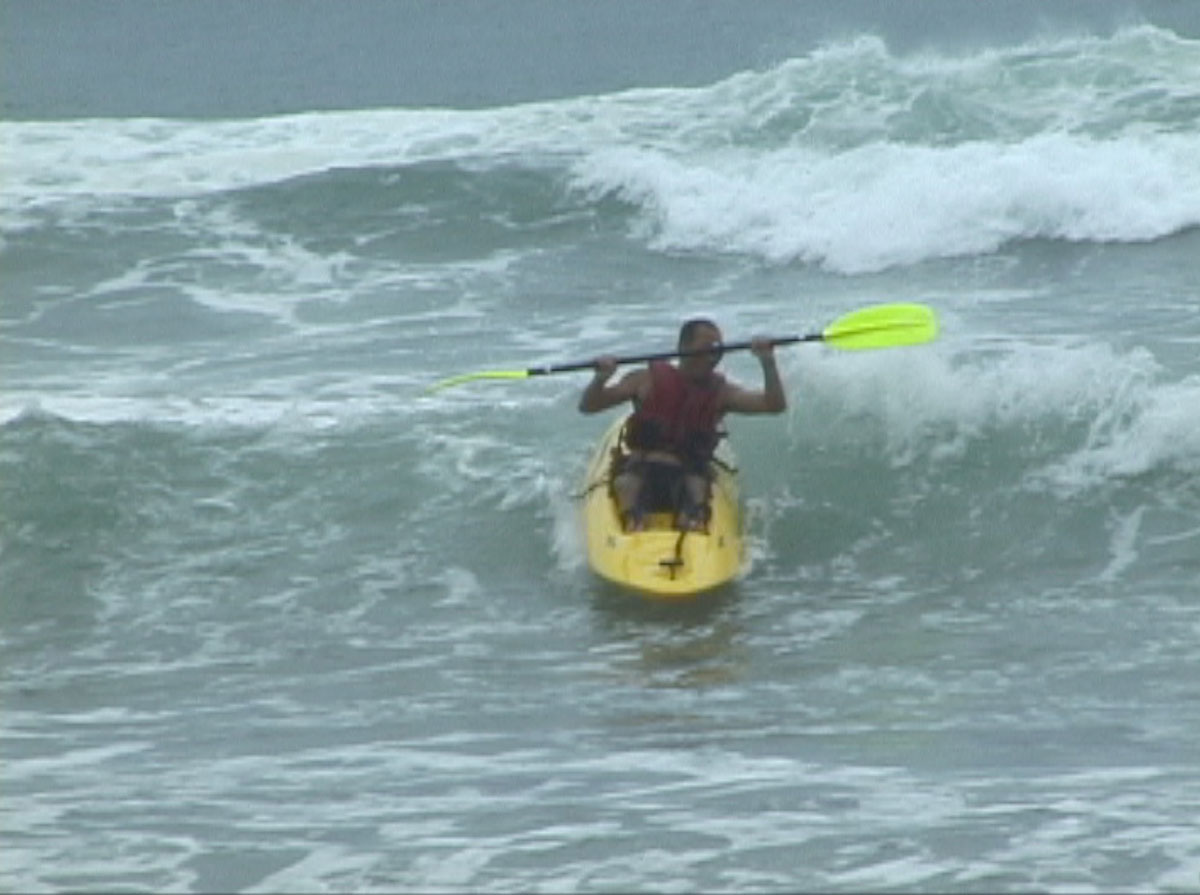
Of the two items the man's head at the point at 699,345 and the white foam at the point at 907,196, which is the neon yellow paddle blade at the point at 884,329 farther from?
the white foam at the point at 907,196

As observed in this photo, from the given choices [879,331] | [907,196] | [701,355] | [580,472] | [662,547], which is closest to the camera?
[662,547]

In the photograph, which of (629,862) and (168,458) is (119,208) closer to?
(168,458)

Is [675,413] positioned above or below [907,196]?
below

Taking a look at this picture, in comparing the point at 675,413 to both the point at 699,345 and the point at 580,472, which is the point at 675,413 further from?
the point at 580,472

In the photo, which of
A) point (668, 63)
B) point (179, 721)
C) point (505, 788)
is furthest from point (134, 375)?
point (668, 63)

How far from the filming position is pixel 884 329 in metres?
12.9

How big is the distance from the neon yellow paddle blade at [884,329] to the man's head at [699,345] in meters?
0.68

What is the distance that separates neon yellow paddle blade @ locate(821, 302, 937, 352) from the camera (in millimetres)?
12758

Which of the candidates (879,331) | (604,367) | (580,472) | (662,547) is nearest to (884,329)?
(879,331)

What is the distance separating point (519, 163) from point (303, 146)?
2.06m

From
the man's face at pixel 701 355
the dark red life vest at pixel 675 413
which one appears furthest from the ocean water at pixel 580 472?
the man's face at pixel 701 355

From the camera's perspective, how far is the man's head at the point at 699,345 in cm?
1208

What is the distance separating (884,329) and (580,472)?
153 cm

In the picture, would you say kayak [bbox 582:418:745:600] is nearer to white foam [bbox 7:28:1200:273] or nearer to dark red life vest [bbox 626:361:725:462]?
dark red life vest [bbox 626:361:725:462]
